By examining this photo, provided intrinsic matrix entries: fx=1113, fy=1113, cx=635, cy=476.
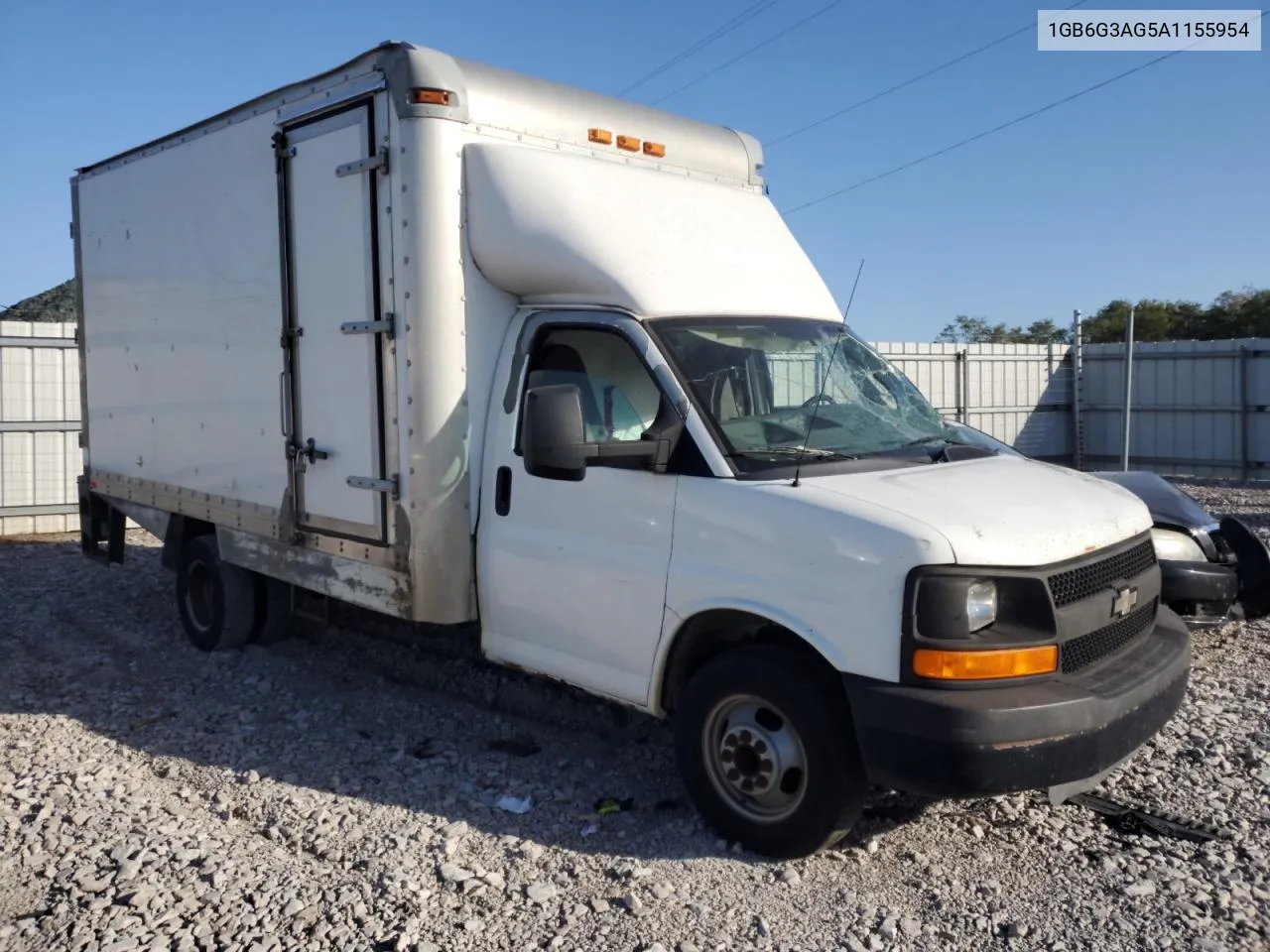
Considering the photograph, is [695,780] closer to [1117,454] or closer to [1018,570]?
[1018,570]

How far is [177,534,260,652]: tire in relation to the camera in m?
7.33

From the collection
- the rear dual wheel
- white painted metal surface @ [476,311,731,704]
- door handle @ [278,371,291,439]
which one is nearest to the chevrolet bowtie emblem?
white painted metal surface @ [476,311,731,704]

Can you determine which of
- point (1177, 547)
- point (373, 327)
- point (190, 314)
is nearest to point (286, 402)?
point (373, 327)

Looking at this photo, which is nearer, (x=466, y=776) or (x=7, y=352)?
(x=466, y=776)

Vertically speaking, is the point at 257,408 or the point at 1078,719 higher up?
the point at 257,408

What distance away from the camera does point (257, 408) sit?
6.55 meters

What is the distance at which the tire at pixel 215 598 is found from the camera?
7332 millimetres

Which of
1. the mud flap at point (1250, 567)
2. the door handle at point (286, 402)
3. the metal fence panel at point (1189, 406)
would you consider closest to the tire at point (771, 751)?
the door handle at point (286, 402)

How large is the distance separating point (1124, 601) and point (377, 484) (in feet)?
11.3

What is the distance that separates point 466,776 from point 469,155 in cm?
293

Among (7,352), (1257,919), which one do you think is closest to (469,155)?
(1257,919)

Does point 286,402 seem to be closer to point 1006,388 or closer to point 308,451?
point 308,451

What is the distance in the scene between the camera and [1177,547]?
6.78 m

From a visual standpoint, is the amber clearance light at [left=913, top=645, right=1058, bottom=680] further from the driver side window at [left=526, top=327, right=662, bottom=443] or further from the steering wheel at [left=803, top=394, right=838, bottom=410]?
the driver side window at [left=526, top=327, right=662, bottom=443]
